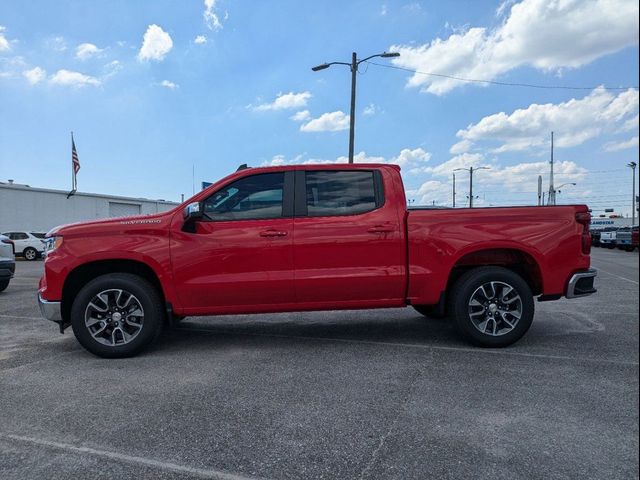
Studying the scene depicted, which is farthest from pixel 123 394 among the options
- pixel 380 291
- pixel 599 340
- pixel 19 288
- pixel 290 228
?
pixel 19 288

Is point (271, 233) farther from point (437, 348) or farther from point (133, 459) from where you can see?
point (133, 459)

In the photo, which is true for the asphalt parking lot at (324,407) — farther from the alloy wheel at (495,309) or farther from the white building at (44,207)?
the white building at (44,207)

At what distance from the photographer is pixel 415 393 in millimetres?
3857

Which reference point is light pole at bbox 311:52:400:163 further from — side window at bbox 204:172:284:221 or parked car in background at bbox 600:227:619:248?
parked car in background at bbox 600:227:619:248

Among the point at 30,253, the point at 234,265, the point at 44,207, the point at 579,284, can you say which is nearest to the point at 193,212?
the point at 234,265

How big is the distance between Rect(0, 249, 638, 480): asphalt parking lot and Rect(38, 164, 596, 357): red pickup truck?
46cm

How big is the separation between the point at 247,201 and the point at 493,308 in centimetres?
280

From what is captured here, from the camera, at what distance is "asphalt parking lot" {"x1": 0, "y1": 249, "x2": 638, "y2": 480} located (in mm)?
2785

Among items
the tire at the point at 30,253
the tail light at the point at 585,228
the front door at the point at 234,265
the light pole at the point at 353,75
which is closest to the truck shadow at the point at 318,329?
the front door at the point at 234,265

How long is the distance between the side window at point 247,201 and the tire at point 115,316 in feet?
3.51

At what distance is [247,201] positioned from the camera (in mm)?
5199

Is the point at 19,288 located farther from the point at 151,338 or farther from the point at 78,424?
the point at 78,424

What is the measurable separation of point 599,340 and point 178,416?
453 centimetres

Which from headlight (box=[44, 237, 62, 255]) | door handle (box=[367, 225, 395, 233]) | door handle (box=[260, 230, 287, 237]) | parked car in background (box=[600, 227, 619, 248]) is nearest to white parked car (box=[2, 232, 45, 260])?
headlight (box=[44, 237, 62, 255])
